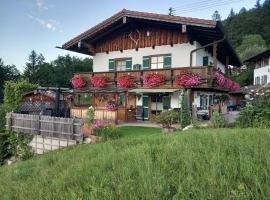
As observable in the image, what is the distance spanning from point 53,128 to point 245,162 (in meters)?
11.7

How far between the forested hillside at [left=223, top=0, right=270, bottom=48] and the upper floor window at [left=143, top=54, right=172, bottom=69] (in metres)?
55.5

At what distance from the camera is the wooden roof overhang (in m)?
17.8

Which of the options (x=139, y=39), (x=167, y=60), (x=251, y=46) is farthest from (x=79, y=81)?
(x=251, y=46)

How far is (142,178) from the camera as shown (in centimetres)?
482

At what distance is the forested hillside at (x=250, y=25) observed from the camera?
2894 inches

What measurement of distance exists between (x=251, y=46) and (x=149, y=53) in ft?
174

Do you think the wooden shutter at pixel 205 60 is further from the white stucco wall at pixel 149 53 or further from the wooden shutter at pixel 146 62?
the wooden shutter at pixel 146 62

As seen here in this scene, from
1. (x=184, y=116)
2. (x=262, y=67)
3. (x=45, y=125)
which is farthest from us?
(x=262, y=67)

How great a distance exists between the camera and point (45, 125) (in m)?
15.3

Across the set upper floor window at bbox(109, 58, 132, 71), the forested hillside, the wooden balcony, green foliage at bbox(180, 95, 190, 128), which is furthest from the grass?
the forested hillside

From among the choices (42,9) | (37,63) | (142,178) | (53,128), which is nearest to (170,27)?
(53,128)

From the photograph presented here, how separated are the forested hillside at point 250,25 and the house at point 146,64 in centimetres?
5490

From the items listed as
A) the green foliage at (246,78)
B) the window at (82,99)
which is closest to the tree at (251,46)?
the green foliage at (246,78)

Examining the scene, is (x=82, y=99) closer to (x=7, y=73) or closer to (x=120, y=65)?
(x=120, y=65)
